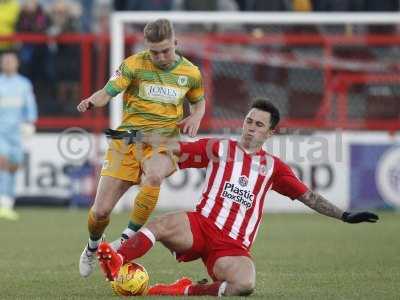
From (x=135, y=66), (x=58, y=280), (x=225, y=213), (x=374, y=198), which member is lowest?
(x=374, y=198)

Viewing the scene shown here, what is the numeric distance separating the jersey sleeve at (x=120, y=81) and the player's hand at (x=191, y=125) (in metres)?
0.57

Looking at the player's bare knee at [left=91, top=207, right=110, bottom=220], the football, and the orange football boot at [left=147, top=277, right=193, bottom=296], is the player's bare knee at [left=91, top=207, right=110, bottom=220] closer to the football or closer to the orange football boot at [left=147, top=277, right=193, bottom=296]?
the orange football boot at [left=147, top=277, right=193, bottom=296]

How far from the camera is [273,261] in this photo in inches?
430

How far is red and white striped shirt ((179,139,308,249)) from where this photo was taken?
833 cm

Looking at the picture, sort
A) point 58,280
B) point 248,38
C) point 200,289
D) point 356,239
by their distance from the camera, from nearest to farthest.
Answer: point 200,289 → point 58,280 → point 356,239 → point 248,38

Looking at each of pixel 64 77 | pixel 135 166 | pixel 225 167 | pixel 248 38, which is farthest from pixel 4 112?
pixel 225 167

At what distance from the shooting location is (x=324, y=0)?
63.2 feet

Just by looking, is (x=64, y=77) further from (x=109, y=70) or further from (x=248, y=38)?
(x=248, y=38)

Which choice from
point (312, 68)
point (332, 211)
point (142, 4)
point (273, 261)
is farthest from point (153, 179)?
point (142, 4)

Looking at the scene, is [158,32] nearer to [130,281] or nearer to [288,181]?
[288,181]

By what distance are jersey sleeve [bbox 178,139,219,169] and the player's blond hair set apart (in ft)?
3.10

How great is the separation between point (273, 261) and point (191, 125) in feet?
7.29

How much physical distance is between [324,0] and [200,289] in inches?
467

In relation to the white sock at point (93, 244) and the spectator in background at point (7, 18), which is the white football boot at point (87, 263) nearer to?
the white sock at point (93, 244)
